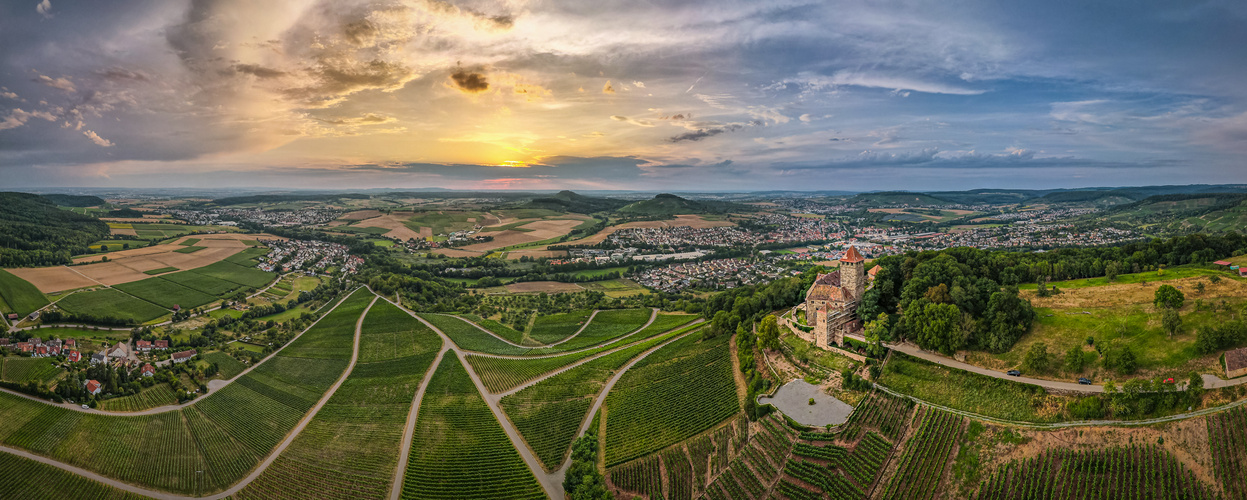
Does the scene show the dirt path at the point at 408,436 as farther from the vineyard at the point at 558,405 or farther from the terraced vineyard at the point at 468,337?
the vineyard at the point at 558,405

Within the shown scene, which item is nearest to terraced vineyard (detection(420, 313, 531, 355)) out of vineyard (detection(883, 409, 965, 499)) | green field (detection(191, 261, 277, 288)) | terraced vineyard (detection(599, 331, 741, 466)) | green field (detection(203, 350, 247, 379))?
terraced vineyard (detection(599, 331, 741, 466))

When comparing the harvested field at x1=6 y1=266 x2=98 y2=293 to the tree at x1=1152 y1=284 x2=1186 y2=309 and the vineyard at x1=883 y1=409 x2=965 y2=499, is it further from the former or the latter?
the tree at x1=1152 y1=284 x2=1186 y2=309

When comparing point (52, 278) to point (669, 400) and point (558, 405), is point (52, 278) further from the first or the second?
point (669, 400)

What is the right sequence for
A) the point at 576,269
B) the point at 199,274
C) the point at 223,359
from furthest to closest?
the point at 576,269 → the point at 199,274 → the point at 223,359

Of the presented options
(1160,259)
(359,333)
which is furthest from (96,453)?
(1160,259)

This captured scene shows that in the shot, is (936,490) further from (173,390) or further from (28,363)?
(28,363)

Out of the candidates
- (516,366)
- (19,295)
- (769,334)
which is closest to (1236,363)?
(769,334)
